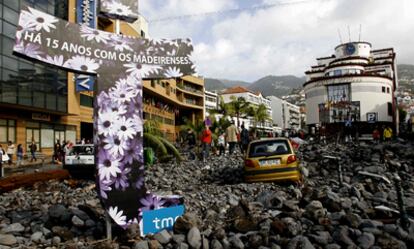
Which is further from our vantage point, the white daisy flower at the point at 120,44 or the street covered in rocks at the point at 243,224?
the white daisy flower at the point at 120,44

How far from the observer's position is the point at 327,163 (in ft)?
Answer: 47.4

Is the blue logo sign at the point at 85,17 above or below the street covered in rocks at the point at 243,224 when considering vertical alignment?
above

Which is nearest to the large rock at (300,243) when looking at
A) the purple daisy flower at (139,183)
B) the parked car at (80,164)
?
the purple daisy flower at (139,183)

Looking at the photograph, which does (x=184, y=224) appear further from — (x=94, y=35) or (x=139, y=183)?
(x=94, y=35)

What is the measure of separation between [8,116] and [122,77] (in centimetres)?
2585

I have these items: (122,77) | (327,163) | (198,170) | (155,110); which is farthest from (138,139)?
(155,110)

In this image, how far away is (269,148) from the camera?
10375mm

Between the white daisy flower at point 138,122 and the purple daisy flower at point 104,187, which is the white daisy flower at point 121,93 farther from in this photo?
the purple daisy flower at point 104,187

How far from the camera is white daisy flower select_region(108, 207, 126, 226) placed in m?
5.25

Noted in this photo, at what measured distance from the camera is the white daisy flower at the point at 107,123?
17.4 ft

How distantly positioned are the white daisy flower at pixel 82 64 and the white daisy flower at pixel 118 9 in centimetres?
121

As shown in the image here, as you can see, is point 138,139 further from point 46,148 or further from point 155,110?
point 155,110

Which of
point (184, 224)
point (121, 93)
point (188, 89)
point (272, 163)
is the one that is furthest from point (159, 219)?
point (188, 89)

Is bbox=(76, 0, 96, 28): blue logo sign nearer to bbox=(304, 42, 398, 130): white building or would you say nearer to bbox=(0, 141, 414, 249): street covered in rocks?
bbox=(0, 141, 414, 249): street covered in rocks
